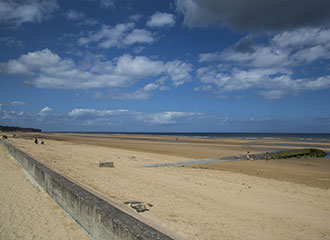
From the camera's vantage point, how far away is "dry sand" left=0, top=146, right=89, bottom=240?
15.5ft

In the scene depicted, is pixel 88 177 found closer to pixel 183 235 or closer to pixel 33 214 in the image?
pixel 33 214

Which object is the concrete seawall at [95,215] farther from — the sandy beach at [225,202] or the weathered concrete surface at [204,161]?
the weathered concrete surface at [204,161]

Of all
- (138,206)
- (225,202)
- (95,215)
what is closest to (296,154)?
(225,202)

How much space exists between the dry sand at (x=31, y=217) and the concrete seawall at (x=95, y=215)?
0.68ft

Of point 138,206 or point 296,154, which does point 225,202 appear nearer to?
point 138,206

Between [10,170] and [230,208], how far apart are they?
431 inches

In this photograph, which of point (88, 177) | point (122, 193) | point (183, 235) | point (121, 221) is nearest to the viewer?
point (121, 221)

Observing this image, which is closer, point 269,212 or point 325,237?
point 325,237

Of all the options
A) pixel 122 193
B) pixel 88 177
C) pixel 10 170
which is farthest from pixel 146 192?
pixel 10 170

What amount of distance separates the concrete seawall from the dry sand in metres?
0.21

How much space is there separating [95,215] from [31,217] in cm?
253

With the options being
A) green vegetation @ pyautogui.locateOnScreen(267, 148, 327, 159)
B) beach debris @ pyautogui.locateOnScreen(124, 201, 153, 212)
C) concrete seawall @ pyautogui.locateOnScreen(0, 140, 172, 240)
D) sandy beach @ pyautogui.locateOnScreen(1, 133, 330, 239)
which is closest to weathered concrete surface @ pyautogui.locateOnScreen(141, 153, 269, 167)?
green vegetation @ pyautogui.locateOnScreen(267, 148, 327, 159)

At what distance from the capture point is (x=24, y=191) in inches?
306

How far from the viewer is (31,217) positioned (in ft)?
18.4
